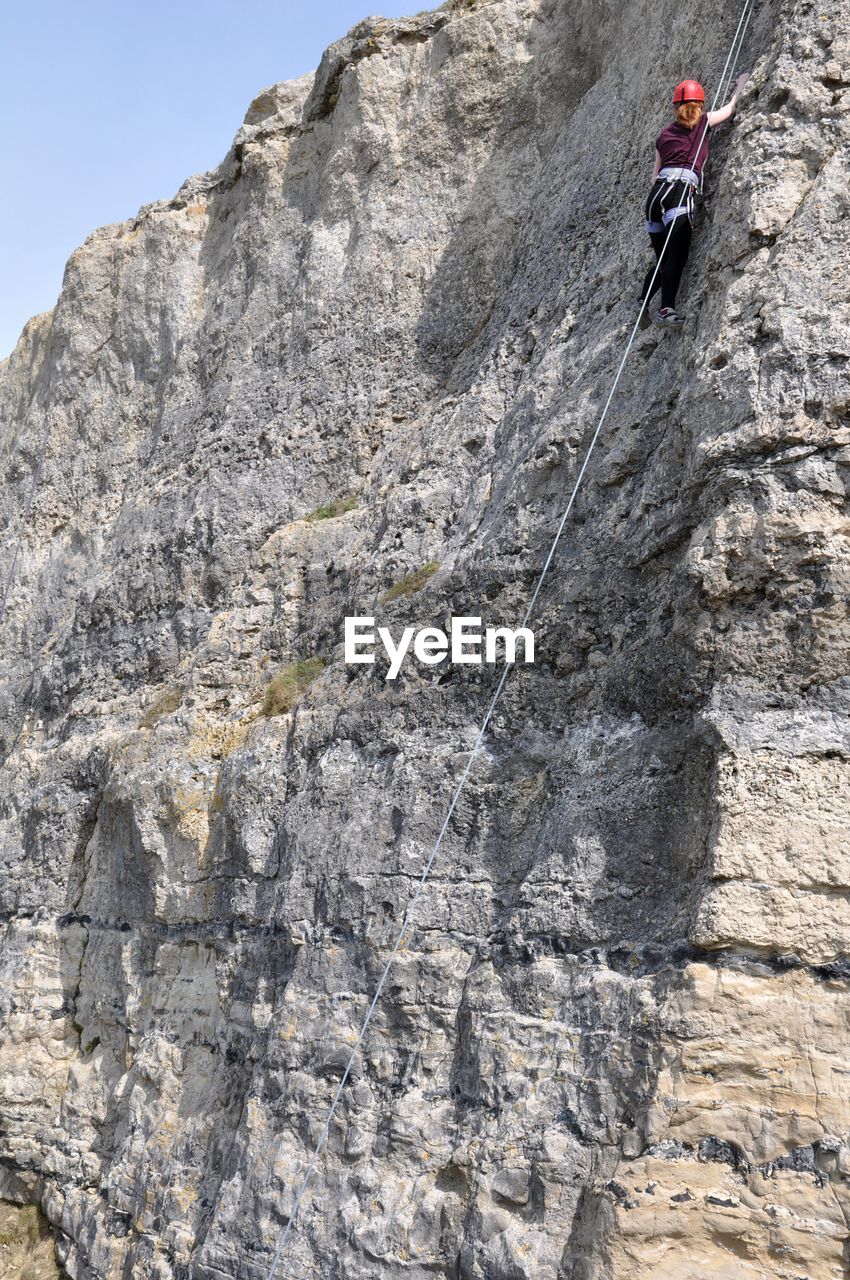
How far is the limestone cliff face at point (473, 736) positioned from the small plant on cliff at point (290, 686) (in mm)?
159

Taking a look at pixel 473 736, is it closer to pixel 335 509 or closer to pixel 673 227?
pixel 673 227

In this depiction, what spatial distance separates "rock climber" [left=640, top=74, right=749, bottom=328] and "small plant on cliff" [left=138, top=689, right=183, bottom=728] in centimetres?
491

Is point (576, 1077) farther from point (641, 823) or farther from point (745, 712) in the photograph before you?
point (745, 712)

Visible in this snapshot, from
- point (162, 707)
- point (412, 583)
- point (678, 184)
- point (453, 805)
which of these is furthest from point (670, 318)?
point (162, 707)

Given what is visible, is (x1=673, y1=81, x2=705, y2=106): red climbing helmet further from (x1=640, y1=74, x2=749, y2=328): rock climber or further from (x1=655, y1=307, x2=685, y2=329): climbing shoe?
(x1=655, y1=307, x2=685, y2=329): climbing shoe

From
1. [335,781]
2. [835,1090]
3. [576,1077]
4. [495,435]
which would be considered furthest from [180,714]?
[835,1090]

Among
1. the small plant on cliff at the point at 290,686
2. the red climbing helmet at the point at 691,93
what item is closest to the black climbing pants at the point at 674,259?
the red climbing helmet at the point at 691,93

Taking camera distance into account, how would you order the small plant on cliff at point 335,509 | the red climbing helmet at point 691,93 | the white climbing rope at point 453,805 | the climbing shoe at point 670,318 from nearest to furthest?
the white climbing rope at point 453,805 < the climbing shoe at point 670,318 < the red climbing helmet at point 691,93 < the small plant on cliff at point 335,509

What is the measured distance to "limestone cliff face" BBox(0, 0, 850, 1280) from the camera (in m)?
5.30

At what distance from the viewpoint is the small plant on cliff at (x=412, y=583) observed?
7.91 m

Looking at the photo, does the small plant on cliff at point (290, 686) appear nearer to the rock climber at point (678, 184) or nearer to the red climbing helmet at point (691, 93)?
the rock climber at point (678, 184)

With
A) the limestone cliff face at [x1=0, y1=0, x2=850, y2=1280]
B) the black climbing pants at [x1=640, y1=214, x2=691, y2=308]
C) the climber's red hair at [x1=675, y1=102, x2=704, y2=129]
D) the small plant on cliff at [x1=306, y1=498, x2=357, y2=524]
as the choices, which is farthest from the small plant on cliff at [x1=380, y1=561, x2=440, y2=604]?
the climber's red hair at [x1=675, y1=102, x2=704, y2=129]

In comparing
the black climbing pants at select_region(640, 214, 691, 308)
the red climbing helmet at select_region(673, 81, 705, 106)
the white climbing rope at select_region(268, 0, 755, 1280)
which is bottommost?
the white climbing rope at select_region(268, 0, 755, 1280)

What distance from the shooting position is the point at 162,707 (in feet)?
31.4
